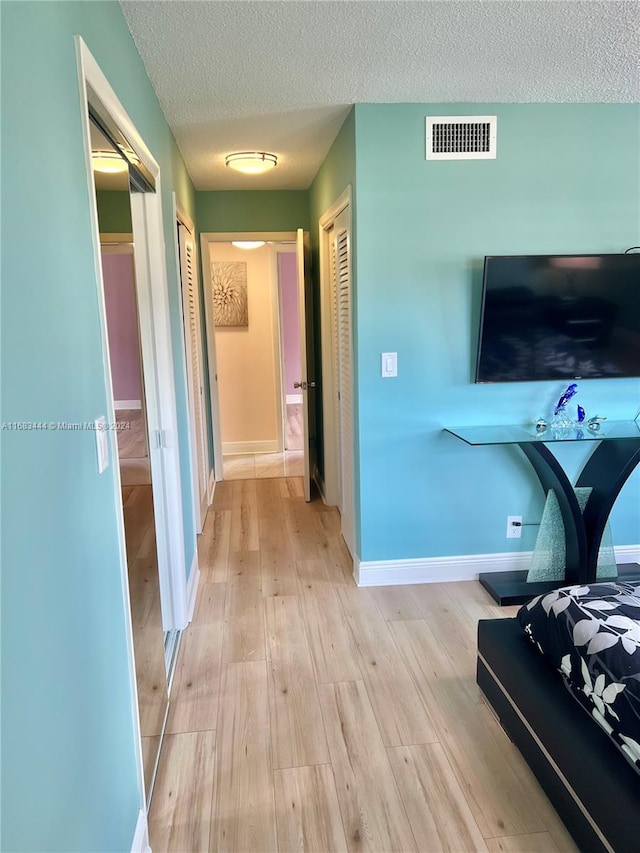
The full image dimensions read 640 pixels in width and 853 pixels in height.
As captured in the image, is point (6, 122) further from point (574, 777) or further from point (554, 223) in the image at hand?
point (554, 223)

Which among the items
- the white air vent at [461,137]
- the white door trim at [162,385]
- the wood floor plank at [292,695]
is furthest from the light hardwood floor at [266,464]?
the white air vent at [461,137]

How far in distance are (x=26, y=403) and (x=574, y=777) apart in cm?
164

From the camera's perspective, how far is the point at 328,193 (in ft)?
11.7

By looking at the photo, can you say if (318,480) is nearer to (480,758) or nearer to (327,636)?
(327,636)

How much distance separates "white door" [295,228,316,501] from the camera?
4.21 meters

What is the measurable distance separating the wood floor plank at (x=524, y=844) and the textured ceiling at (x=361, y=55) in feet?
8.39

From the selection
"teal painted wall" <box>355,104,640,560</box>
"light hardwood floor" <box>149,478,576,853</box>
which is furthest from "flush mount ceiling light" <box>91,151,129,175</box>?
"light hardwood floor" <box>149,478,576,853</box>

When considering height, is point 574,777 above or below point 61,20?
below

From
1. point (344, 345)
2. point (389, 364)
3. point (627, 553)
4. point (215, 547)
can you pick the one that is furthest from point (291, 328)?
point (627, 553)

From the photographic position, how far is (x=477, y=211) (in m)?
2.81

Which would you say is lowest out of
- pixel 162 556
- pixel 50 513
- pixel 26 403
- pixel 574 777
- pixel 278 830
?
pixel 278 830

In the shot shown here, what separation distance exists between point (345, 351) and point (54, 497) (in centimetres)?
250

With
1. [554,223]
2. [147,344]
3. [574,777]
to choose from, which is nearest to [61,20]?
[147,344]

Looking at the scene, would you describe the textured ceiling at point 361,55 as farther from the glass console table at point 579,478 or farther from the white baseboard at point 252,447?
the white baseboard at point 252,447
